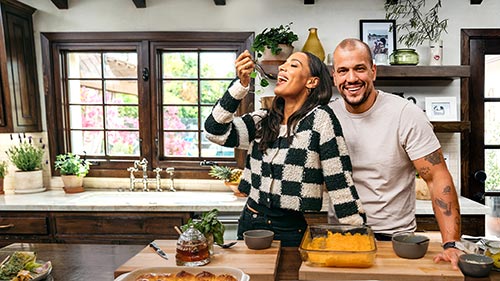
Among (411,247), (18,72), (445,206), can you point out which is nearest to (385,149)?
(445,206)

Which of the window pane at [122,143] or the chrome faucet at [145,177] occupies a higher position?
the window pane at [122,143]

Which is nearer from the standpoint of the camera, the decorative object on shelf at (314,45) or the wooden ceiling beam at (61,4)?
the decorative object on shelf at (314,45)

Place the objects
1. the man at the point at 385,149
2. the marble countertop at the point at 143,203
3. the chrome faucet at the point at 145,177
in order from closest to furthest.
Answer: the man at the point at 385,149 → the marble countertop at the point at 143,203 → the chrome faucet at the point at 145,177

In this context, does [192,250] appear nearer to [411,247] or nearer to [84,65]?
[411,247]

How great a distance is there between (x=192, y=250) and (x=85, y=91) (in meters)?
2.93

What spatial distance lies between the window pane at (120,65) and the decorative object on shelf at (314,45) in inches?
61.6

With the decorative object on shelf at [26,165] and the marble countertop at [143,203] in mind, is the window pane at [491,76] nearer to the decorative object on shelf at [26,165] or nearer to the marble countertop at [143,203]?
the marble countertop at [143,203]

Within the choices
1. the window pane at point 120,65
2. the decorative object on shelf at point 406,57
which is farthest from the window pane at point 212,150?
the decorative object on shelf at point 406,57

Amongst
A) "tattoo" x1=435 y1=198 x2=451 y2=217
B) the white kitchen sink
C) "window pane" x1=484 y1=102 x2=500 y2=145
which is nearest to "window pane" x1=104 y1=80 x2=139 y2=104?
the white kitchen sink

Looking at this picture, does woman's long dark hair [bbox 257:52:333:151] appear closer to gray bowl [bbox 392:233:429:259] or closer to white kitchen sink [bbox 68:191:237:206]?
gray bowl [bbox 392:233:429:259]

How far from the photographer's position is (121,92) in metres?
3.80

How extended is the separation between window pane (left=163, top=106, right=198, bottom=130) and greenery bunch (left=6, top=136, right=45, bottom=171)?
45.3 inches

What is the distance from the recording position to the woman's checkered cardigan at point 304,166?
1.62m

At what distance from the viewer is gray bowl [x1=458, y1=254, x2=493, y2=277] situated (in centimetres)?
129
